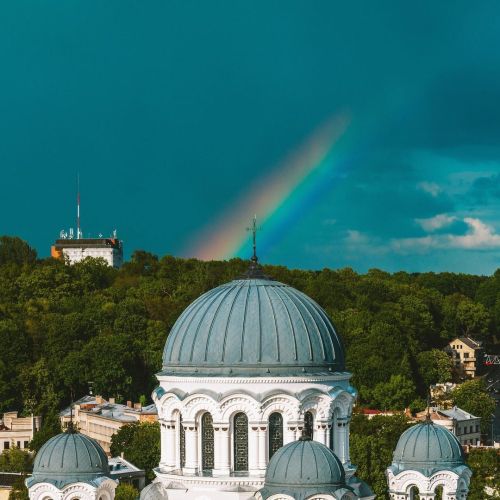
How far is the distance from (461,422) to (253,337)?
51870mm

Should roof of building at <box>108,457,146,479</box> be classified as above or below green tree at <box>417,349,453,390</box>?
below

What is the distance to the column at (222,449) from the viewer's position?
42.1 m

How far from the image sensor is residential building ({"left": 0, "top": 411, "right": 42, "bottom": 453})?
301ft

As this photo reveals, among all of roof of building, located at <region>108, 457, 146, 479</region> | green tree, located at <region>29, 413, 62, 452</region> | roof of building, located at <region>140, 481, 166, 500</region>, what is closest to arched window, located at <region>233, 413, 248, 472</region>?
roof of building, located at <region>140, 481, 166, 500</region>

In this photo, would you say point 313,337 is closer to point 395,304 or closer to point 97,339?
point 97,339

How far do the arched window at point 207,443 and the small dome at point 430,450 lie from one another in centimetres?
604

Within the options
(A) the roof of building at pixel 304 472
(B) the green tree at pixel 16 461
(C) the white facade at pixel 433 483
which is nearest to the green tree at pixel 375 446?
(B) the green tree at pixel 16 461

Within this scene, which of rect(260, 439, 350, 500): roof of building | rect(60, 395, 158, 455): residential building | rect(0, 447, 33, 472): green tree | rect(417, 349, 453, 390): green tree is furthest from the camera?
rect(417, 349, 453, 390): green tree

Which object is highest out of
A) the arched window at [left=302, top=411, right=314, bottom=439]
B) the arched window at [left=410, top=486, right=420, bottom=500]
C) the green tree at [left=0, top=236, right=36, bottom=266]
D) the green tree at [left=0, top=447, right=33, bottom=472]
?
the green tree at [left=0, top=236, right=36, bottom=266]

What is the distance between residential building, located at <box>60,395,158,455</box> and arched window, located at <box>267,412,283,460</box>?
4662 cm

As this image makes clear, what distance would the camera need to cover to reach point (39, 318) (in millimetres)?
110812

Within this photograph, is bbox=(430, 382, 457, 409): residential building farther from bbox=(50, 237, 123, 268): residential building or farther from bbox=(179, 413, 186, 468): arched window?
bbox=(50, 237, 123, 268): residential building

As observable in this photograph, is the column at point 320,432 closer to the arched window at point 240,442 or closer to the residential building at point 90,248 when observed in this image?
the arched window at point 240,442

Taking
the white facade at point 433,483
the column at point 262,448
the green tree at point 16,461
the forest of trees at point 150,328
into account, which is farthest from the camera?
the forest of trees at point 150,328
